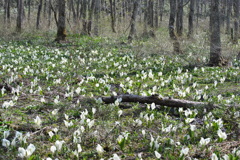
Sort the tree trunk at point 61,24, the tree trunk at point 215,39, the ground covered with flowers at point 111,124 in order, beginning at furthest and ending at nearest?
the tree trunk at point 61,24 < the tree trunk at point 215,39 < the ground covered with flowers at point 111,124

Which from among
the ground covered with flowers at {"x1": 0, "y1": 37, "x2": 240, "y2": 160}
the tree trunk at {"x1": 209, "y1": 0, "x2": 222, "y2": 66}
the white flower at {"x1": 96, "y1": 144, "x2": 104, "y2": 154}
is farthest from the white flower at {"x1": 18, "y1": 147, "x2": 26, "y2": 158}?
the tree trunk at {"x1": 209, "y1": 0, "x2": 222, "y2": 66}

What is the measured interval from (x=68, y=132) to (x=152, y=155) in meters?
1.18

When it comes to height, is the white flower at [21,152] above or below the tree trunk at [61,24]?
below

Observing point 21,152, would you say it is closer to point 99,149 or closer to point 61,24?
point 99,149

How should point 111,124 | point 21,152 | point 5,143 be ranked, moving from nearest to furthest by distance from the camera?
point 21,152, point 5,143, point 111,124

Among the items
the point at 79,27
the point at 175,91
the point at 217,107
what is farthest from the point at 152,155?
the point at 79,27

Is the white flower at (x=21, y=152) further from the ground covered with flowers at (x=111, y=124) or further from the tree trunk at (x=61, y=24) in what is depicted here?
the tree trunk at (x=61, y=24)

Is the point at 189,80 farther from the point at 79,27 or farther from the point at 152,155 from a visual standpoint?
the point at 79,27

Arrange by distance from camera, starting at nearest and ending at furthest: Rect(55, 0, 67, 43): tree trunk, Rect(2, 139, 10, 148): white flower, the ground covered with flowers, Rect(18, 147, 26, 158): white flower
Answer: Rect(18, 147, 26, 158): white flower, Rect(2, 139, 10, 148): white flower, the ground covered with flowers, Rect(55, 0, 67, 43): tree trunk

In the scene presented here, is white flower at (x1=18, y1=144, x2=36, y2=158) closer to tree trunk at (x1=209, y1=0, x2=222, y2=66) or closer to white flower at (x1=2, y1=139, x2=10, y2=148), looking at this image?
white flower at (x1=2, y1=139, x2=10, y2=148)

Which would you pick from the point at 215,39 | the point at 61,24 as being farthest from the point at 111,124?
the point at 61,24

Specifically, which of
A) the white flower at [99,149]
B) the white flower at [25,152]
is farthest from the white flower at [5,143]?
the white flower at [99,149]

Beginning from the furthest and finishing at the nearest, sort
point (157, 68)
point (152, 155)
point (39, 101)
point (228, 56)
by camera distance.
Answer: point (228, 56) → point (157, 68) → point (39, 101) → point (152, 155)

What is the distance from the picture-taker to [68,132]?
366cm
